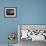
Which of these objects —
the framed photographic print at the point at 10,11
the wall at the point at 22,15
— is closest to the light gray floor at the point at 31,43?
the wall at the point at 22,15

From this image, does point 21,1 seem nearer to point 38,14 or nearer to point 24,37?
point 38,14

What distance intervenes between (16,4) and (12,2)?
0.16m

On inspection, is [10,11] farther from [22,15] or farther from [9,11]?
[22,15]

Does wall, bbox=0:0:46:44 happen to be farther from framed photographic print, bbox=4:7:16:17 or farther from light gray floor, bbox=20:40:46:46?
light gray floor, bbox=20:40:46:46

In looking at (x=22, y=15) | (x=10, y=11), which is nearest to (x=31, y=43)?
(x=22, y=15)

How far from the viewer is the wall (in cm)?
475

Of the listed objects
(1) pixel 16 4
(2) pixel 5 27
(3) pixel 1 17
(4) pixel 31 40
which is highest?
(1) pixel 16 4

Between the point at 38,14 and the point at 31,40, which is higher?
the point at 38,14

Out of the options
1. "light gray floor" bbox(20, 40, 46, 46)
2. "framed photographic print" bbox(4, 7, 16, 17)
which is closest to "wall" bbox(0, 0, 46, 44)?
"framed photographic print" bbox(4, 7, 16, 17)

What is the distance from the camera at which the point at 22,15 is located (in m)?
4.77

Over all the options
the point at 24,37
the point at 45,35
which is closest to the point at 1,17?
the point at 24,37

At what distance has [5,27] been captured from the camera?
4.76 metres

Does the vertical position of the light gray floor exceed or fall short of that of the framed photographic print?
it falls short

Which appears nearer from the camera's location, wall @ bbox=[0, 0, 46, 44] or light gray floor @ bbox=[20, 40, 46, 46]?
light gray floor @ bbox=[20, 40, 46, 46]
